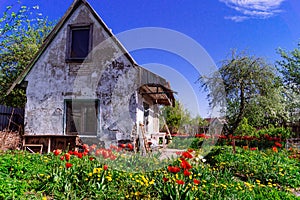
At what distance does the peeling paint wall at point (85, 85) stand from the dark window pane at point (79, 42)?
0.31m

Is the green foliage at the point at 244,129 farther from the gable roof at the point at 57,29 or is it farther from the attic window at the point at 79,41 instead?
the attic window at the point at 79,41

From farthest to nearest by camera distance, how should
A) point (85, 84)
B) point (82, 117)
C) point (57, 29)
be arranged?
point (82, 117) → point (57, 29) → point (85, 84)

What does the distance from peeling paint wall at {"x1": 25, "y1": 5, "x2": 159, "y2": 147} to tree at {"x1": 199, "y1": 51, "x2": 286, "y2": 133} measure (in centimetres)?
573

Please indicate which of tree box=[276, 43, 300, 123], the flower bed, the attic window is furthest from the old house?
tree box=[276, 43, 300, 123]

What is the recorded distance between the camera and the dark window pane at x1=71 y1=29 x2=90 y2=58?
357 inches

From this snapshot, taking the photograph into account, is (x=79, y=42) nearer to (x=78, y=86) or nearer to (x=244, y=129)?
(x=78, y=86)

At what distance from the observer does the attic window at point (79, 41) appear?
8.97m

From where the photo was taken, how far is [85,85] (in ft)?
28.3

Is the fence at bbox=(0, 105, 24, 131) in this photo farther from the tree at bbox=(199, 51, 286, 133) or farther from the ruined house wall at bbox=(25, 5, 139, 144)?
the tree at bbox=(199, 51, 286, 133)

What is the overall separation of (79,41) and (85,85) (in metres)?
1.92

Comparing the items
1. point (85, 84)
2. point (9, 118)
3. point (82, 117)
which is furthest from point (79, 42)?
point (9, 118)

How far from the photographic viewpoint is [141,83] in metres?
8.16

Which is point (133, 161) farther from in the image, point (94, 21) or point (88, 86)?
point (94, 21)

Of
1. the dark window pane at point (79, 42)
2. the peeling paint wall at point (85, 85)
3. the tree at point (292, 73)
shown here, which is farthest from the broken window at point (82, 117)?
the tree at point (292, 73)
